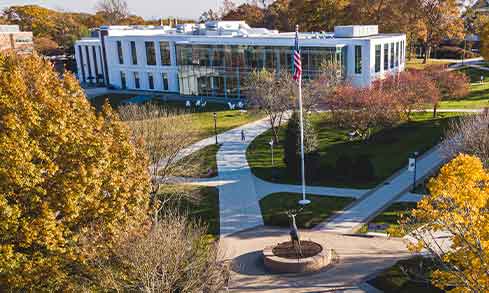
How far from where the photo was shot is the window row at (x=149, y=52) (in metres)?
59.8

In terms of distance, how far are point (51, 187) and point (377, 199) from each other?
16.5 metres

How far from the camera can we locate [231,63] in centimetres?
5412

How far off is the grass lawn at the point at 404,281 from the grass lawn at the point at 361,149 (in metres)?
9.18

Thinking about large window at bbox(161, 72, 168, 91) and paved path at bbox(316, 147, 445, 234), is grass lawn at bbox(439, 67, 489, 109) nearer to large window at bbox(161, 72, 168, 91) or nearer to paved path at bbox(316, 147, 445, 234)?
paved path at bbox(316, 147, 445, 234)

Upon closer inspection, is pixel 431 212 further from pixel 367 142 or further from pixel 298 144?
pixel 367 142

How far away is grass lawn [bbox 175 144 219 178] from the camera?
2881 cm

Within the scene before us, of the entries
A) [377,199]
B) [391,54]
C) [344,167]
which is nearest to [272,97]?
[344,167]

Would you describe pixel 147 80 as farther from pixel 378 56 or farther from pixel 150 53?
pixel 378 56

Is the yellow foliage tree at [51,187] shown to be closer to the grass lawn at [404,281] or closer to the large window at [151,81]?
the grass lawn at [404,281]

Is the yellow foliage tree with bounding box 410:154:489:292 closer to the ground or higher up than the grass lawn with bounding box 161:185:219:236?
higher up

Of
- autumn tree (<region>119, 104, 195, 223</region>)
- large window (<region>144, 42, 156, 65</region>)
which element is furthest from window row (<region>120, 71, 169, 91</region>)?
autumn tree (<region>119, 104, 195, 223</region>)

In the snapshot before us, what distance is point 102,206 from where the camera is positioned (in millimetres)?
13602

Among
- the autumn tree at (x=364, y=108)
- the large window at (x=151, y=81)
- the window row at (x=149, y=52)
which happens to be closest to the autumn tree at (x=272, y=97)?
the autumn tree at (x=364, y=108)

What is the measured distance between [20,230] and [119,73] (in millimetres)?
55621
